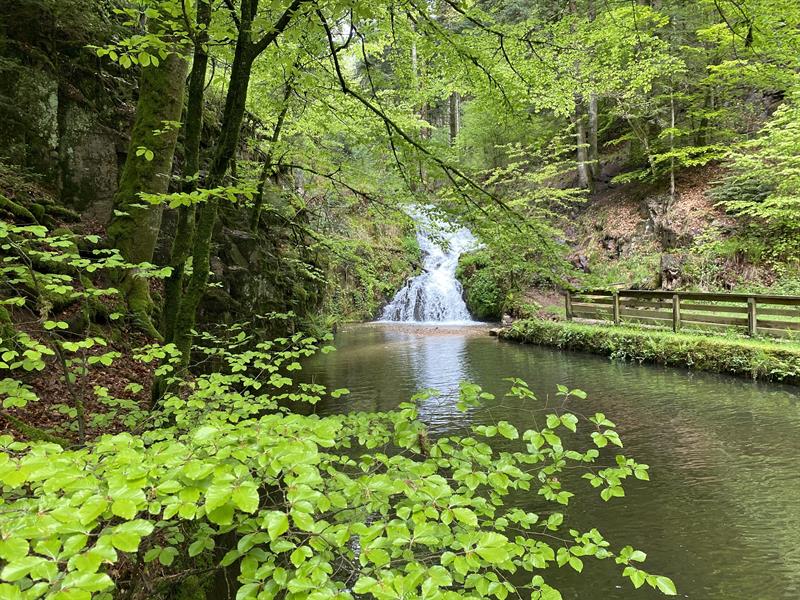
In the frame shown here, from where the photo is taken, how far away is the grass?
26.1 feet

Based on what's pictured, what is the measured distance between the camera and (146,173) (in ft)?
18.6

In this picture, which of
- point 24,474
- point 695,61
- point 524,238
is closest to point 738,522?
point 524,238

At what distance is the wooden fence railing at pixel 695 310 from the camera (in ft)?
28.7

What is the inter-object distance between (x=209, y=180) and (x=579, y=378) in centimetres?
806

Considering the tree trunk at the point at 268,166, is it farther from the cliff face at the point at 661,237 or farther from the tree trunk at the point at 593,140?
the tree trunk at the point at 593,140

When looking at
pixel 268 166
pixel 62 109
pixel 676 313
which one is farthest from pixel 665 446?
pixel 62 109

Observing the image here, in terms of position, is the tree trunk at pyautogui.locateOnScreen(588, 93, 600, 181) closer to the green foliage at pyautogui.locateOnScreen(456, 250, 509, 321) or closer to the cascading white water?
the green foliage at pyautogui.locateOnScreen(456, 250, 509, 321)

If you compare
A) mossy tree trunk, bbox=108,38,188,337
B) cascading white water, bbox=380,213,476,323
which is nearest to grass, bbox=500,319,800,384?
cascading white water, bbox=380,213,476,323

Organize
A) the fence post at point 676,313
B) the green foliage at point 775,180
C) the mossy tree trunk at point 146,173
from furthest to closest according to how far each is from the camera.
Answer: the green foliage at point 775,180, the fence post at point 676,313, the mossy tree trunk at point 146,173

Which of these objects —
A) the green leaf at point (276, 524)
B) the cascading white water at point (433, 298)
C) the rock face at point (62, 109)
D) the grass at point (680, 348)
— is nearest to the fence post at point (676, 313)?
the grass at point (680, 348)

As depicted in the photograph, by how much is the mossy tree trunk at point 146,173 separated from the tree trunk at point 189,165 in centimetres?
233

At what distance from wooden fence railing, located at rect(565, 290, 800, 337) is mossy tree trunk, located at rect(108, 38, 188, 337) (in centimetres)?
655

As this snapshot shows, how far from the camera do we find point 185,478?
121 centimetres

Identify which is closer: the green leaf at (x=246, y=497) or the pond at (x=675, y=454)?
the green leaf at (x=246, y=497)
